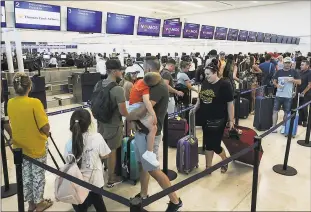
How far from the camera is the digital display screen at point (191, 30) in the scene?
452 inches

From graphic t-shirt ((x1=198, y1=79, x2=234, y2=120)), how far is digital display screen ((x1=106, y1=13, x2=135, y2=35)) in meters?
5.66

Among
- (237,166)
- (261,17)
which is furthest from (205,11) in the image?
(237,166)

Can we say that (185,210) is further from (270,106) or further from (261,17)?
(261,17)

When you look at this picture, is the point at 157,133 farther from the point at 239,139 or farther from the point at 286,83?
the point at 286,83

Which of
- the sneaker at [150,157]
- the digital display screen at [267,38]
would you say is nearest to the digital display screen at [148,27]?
the sneaker at [150,157]

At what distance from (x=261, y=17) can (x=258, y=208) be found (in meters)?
23.0

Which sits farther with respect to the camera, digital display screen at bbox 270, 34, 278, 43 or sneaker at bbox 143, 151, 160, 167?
digital display screen at bbox 270, 34, 278, 43

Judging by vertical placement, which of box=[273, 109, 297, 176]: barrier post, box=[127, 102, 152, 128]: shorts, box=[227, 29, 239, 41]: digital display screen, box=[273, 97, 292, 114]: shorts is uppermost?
box=[227, 29, 239, 41]: digital display screen

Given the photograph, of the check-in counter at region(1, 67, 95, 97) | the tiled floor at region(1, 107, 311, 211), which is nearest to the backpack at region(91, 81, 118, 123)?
the tiled floor at region(1, 107, 311, 211)

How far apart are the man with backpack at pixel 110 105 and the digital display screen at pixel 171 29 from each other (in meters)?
7.97

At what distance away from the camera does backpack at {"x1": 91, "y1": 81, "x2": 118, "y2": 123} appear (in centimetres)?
283

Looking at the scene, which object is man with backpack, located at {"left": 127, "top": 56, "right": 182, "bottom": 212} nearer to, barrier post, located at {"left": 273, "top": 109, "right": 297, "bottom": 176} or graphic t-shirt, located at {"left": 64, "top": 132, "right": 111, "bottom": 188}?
graphic t-shirt, located at {"left": 64, "top": 132, "right": 111, "bottom": 188}

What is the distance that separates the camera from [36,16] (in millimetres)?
6848

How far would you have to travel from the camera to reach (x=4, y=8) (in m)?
6.33
